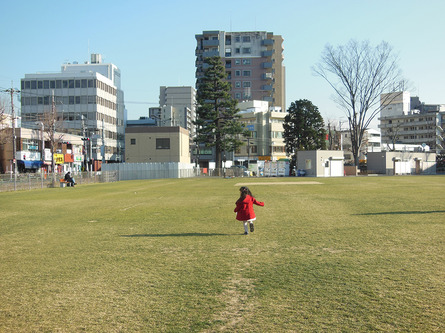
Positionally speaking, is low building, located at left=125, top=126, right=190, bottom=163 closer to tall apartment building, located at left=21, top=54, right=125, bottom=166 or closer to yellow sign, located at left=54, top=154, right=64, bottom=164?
tall apartment building, located at left=21, top=54, right=125, bottom=166

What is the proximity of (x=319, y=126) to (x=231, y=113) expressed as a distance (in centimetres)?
1959

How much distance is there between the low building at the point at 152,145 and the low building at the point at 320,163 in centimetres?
2422

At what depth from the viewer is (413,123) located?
125125mm

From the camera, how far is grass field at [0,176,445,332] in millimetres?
5562

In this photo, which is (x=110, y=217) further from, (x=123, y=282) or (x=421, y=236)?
(x=421, y=236)

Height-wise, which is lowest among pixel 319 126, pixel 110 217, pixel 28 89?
pixel 110 217

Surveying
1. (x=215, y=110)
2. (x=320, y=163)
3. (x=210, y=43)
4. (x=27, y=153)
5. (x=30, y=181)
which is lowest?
(x=30, y=181)

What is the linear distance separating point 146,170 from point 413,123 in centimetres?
8750

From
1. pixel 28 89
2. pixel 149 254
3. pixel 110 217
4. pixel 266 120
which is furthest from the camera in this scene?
pixel 266 120

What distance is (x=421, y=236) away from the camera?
37.3 feet

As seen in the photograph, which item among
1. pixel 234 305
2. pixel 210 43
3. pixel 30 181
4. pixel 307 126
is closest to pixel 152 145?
pixel 307 126

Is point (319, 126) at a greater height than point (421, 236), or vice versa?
point (319, 126)

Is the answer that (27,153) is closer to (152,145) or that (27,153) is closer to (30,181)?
(152,145)

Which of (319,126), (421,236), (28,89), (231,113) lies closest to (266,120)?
(319,126)
